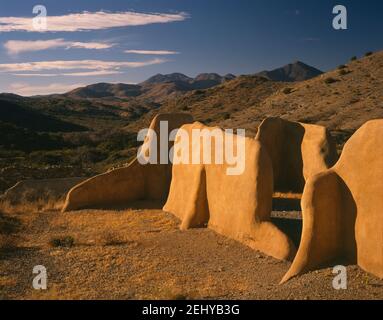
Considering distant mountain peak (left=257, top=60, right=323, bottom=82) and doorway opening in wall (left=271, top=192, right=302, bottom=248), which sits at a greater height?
distant mountain peak (left=257, top=60, right=323, bottom=82)

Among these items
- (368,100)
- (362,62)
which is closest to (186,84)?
(362,62)

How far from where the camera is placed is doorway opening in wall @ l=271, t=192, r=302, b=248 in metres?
10.9

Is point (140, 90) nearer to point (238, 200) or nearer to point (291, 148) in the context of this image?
point (291, 148)

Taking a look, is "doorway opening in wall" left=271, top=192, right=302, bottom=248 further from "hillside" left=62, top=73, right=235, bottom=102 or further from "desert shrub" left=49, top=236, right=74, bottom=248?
"hillside" left=62, top=73, right=235, bottom=102

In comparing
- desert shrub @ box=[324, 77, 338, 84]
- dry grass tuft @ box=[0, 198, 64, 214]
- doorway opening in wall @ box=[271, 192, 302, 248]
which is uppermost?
desert shrub @ box=[324, 77, 338, 84]

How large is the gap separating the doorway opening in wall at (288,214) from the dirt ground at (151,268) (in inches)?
14.5

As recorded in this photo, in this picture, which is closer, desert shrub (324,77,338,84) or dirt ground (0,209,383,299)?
dirt ground (0,209,383,299)

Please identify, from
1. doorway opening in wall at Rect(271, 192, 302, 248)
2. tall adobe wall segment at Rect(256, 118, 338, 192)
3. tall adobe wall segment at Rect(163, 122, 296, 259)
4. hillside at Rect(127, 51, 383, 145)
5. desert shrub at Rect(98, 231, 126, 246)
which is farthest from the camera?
hillside at Rect(127, 51, 383, 145)

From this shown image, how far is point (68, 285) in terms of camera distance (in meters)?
9.05

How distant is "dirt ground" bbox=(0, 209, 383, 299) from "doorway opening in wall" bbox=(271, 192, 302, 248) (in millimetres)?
369

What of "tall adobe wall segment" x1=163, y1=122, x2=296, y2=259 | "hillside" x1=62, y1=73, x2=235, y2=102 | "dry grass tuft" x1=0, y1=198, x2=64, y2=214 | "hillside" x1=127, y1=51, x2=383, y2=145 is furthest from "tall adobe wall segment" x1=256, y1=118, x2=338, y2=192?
"hillside" x1=62, y1=73, x2=235, y2=102

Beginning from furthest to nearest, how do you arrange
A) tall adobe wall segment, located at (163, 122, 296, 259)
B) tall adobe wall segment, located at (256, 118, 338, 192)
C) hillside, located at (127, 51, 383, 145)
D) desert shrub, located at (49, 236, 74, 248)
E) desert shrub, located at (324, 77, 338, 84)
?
desert shrub, located at (324, 77, 338, 84)
hillside, located at (127, 51, 383, 145)
tall adobe wall segment, located at (256, 118, 338, 192)
desert shrub, located at (49, 236, 74, 248)
tall adobe wall segment, located at (163, 122, 296, 259)
